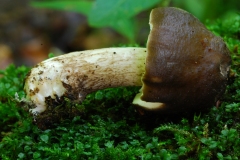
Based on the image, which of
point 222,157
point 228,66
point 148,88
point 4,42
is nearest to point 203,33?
point 228,66

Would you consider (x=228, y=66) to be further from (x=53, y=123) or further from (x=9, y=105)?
(x=9, y=105)

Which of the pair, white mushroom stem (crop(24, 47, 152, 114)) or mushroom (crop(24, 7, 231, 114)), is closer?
mushroom (crop(24, 7, 231, 114))

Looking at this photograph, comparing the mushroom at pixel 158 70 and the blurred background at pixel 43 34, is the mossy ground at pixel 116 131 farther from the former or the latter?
the blurred background at pixel 43 34

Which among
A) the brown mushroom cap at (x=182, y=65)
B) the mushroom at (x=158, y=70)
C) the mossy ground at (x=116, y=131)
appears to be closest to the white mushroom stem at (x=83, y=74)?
the mushroom at (x=158, y=70)

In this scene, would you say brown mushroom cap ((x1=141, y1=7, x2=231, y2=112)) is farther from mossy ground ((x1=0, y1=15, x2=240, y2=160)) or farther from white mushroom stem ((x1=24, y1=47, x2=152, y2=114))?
white mushroom stem ((x1=24, y1=47, x2=152, y2=114))

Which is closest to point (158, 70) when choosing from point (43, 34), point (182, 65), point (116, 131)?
point (182, 65)

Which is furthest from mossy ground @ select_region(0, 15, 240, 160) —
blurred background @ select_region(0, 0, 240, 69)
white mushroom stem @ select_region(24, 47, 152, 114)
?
blurred background @ select_region(0, 0, 240, 69)
